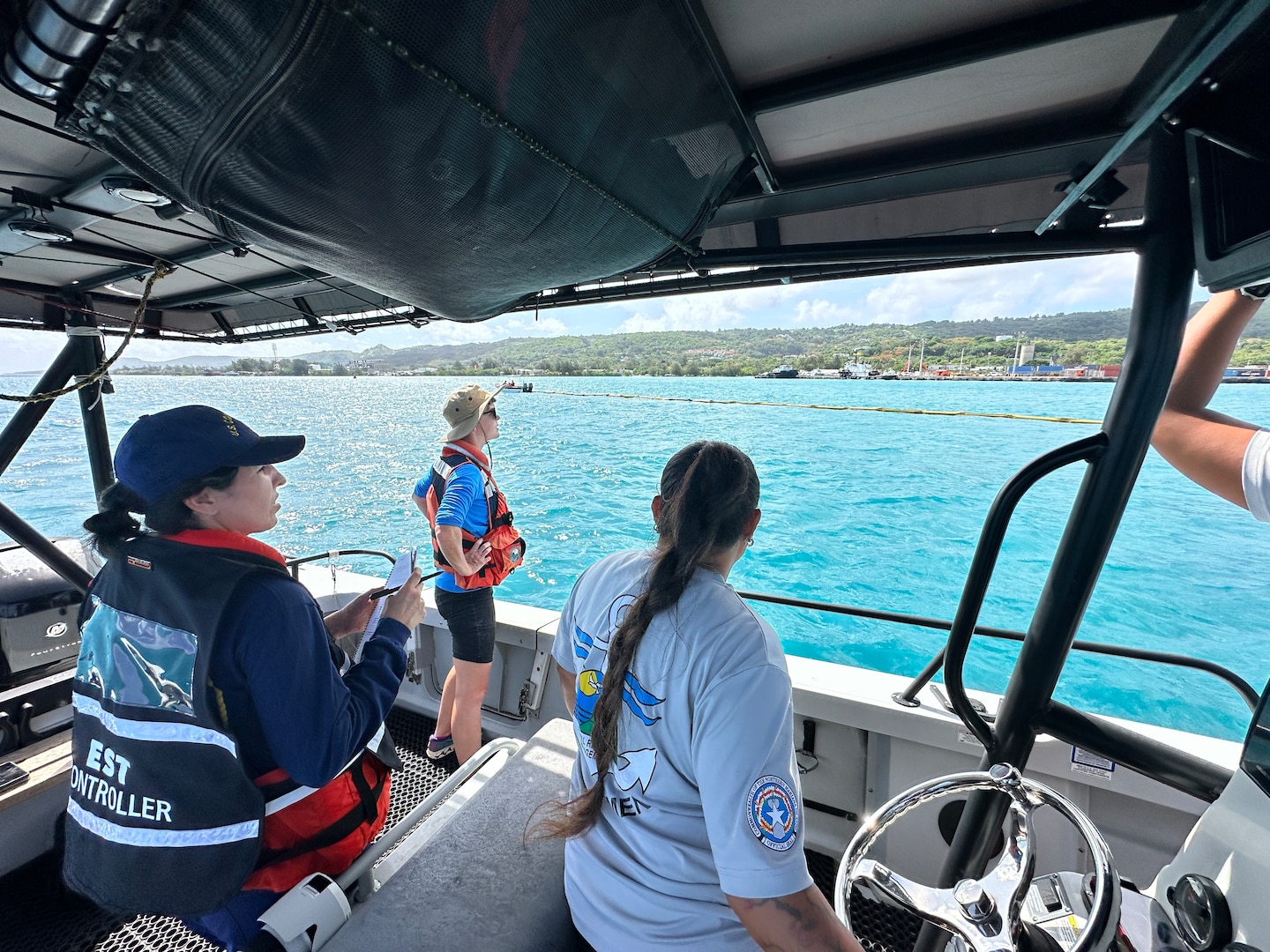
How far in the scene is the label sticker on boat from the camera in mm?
1722

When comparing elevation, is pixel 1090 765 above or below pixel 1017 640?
below

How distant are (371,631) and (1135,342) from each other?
1.83 m

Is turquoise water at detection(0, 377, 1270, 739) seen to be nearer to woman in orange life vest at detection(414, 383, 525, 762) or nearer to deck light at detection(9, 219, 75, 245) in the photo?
deck light at detection(9, 219, 75, 245)

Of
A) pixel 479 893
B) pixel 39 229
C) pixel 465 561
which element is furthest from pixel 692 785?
pixel 39 229

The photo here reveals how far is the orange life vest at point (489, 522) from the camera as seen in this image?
2576 mm

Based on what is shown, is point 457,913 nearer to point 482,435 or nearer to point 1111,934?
point 1111,934

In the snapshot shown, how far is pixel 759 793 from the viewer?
0.88 m

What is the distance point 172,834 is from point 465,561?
1475 mm

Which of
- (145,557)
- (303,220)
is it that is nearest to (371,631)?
(145,557)

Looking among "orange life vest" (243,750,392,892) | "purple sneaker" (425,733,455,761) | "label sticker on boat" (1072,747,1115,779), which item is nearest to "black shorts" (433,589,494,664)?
"purple sneaker" (425,733,455,761)

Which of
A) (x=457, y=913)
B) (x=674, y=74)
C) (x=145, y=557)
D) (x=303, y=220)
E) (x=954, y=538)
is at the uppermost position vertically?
(x=674, y=74)

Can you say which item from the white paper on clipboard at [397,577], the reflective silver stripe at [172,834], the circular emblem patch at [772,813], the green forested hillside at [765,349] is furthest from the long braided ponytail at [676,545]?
the green forested hillside at [765,349]

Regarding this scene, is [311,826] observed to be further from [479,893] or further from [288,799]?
[479,893]

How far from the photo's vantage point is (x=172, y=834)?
1056mm
